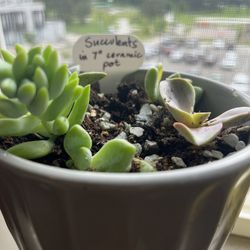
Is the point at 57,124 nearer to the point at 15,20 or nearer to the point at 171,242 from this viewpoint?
the point at 171,242

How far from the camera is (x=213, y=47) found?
2.23ft

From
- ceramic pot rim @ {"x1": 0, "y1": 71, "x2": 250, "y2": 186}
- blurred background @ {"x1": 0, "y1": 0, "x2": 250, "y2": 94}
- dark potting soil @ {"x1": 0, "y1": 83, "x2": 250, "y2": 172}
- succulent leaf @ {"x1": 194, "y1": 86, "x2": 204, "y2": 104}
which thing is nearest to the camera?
ceramic pot rim @ {"x1": 0, "y1": 71, "x2": 250, "y2": 186}

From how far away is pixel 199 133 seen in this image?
39 cm

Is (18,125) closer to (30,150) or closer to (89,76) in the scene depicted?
(30,150)

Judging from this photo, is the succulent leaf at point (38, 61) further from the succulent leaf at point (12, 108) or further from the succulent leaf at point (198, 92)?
the succulent leaf at point (198, 92)

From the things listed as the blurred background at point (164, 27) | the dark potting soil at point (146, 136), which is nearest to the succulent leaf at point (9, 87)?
the dark potting soil at point (146, 136)

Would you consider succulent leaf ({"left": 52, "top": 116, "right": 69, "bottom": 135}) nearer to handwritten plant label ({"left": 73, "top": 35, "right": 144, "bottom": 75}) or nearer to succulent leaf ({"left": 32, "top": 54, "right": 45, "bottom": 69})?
succulent leaf ({"left": 32, "top": 54, "right": 45, "bottom": 69})

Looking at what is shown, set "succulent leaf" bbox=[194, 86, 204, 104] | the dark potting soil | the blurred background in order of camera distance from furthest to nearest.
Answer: the blurred background
"succulent leaf" bbox=[194, 86, 204, 104]
the dark potting soil

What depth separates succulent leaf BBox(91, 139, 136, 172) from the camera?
33 centimetres

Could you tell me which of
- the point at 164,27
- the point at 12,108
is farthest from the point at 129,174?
the point at 164,27

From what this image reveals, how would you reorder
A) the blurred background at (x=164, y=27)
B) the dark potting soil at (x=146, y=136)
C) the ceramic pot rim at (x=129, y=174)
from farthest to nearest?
the blurred background at (x=164, y=27) < the dark potting soil at (x=146, y=136) < the ceramic pot rim at (x=129, y=174)

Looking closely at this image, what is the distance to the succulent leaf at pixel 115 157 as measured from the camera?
1.10 feet

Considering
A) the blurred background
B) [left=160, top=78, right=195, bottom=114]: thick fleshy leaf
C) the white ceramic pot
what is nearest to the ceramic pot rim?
the white ceramic pot

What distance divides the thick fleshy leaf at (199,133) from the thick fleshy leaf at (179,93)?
56 mm
